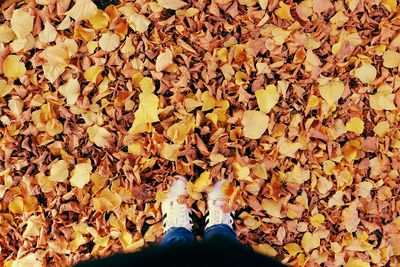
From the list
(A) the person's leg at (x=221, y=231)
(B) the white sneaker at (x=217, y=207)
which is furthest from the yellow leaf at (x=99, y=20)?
(A) the person's leg at (x=221, y=231)

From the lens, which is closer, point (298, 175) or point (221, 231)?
point (221, 231)

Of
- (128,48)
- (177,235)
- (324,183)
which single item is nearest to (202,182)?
(177,235)

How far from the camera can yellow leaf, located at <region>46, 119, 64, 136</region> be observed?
5.68 ft

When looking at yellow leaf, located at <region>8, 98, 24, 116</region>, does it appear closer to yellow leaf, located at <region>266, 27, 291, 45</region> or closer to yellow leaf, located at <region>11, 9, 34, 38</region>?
yellow leaf, located at <region>11, 9, 34, 38</region>

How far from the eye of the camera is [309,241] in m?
1.78

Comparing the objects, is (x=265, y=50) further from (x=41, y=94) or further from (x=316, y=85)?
(x=41, y=94)

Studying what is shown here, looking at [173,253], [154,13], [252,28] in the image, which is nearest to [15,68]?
[154,13]

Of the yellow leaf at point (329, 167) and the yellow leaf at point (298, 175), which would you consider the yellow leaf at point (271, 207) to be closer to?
the yellow leaf at point (298, 175)

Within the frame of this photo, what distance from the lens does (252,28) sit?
1.78m

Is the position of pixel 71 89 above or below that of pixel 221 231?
above

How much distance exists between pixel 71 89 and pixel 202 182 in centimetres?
56

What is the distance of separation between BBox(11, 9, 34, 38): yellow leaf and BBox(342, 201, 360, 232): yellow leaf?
4.25ft

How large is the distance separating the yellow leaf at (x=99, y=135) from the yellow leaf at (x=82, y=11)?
39cm

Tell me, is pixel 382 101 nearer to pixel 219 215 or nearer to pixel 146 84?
pixel 219 215
